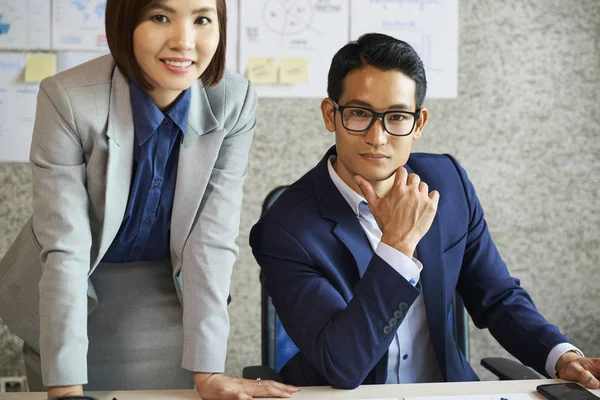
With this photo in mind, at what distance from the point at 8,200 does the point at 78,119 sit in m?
1.57

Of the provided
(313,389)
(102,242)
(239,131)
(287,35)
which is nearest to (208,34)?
(239,131)

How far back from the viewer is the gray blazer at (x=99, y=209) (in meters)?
1.23

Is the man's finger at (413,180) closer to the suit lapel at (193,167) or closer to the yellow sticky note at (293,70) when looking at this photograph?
the suit lapel at (193,167)

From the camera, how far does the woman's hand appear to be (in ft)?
4.01

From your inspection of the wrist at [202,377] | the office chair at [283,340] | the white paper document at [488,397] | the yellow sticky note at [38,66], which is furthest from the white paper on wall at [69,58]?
the white paper document at [488,397]

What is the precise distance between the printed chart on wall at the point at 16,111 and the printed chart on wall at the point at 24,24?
0.19 ft

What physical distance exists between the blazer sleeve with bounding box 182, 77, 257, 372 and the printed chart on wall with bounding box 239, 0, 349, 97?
130cm

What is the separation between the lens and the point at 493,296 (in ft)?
Result: 5.40

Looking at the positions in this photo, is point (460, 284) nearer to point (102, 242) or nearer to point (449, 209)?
point (449, 209)

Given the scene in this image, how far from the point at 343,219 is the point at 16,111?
1.67 m

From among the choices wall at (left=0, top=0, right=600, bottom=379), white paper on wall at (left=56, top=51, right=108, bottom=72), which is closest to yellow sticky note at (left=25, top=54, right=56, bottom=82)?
white paper on wall at (left=56, top=51, right=108, bottom=72)

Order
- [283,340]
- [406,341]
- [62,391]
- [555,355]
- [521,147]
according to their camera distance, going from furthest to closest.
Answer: [521,147] → [283,340] → [406,341] → [555,355] → [62,391]

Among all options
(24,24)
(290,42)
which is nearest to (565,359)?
(290,42)

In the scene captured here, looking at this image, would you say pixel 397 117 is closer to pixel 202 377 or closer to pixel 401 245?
pixel 401 245
